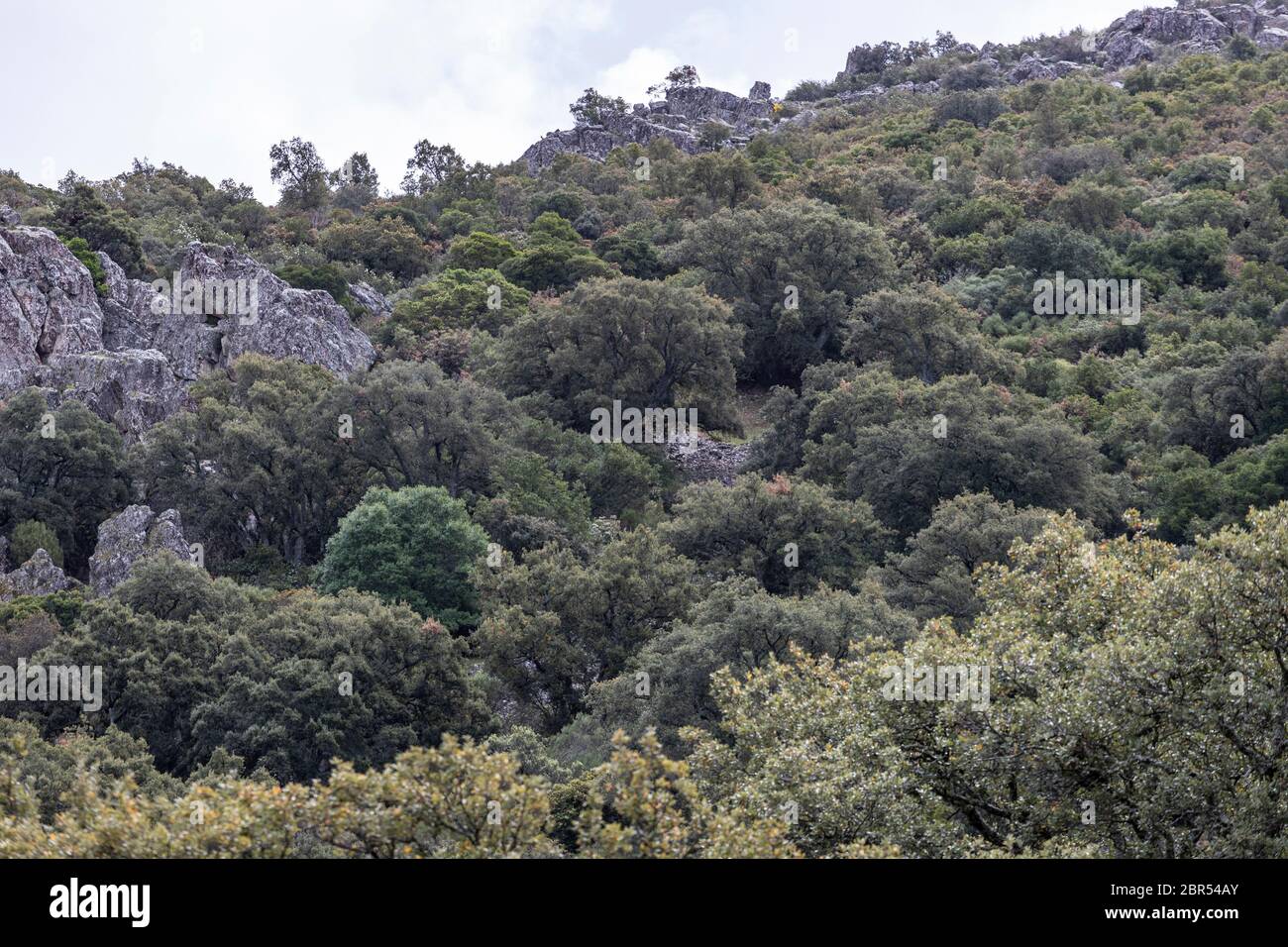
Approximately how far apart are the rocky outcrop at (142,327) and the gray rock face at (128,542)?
9.43 m

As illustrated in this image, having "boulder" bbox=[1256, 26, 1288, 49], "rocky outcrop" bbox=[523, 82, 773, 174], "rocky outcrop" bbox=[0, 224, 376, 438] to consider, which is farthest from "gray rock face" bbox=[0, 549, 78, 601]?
"boulder" bbox=[1256, 26, 1288, 49]

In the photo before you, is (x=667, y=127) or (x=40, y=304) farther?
(x=667, y=127)

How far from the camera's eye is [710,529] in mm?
45719

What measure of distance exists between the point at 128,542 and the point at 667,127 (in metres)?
96.6

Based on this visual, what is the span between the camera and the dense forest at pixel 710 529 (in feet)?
60.6

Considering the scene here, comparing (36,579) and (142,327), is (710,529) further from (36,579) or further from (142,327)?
(142,327)

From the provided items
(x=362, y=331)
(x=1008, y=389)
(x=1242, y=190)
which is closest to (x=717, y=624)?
(x=1008, y=389)

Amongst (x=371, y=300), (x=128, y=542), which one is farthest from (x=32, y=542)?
(x=371, y=300)

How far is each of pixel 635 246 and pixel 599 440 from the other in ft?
80.6

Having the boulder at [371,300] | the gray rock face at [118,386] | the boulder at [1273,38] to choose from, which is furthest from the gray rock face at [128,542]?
the boulder at [1273,38]

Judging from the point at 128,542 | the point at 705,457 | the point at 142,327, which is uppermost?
the point at 142,327

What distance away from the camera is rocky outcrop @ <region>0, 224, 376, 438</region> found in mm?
59719

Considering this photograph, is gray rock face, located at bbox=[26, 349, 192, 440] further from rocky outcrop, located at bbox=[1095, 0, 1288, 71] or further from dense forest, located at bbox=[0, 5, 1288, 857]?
rocky outcrop, located at bbox=[1095, 0, 1288, 71]
